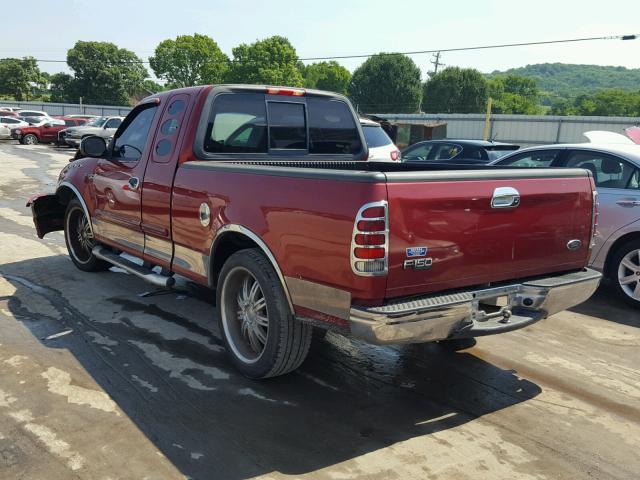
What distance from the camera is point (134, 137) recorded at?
548 cm

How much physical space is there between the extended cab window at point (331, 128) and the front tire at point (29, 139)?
30.7 meters

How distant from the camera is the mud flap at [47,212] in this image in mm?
7008

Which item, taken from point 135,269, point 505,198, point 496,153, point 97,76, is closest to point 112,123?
point 496,153

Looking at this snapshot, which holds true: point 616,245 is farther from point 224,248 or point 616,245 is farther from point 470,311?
point 224,248

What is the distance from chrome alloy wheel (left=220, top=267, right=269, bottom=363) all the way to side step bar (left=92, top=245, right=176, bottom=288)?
31.9 inches

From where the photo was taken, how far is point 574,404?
12.5 ft

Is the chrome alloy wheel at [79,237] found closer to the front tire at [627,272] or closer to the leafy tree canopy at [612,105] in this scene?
the front tire at [627,272]

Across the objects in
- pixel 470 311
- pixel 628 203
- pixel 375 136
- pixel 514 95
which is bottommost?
pixel 470 311

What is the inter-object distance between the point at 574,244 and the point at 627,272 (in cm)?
258

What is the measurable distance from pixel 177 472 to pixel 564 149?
5810 mm

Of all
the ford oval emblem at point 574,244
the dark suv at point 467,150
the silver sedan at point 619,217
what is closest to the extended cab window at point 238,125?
the ford oval emblem at point 574,244

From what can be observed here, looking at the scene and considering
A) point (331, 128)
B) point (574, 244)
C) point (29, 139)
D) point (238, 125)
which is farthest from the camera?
point (29, 139)

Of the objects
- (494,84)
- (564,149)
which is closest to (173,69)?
(494,84)

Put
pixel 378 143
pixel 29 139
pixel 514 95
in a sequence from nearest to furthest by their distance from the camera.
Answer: pixel 378 143 < pixel 29 139 < pixel 514 95
